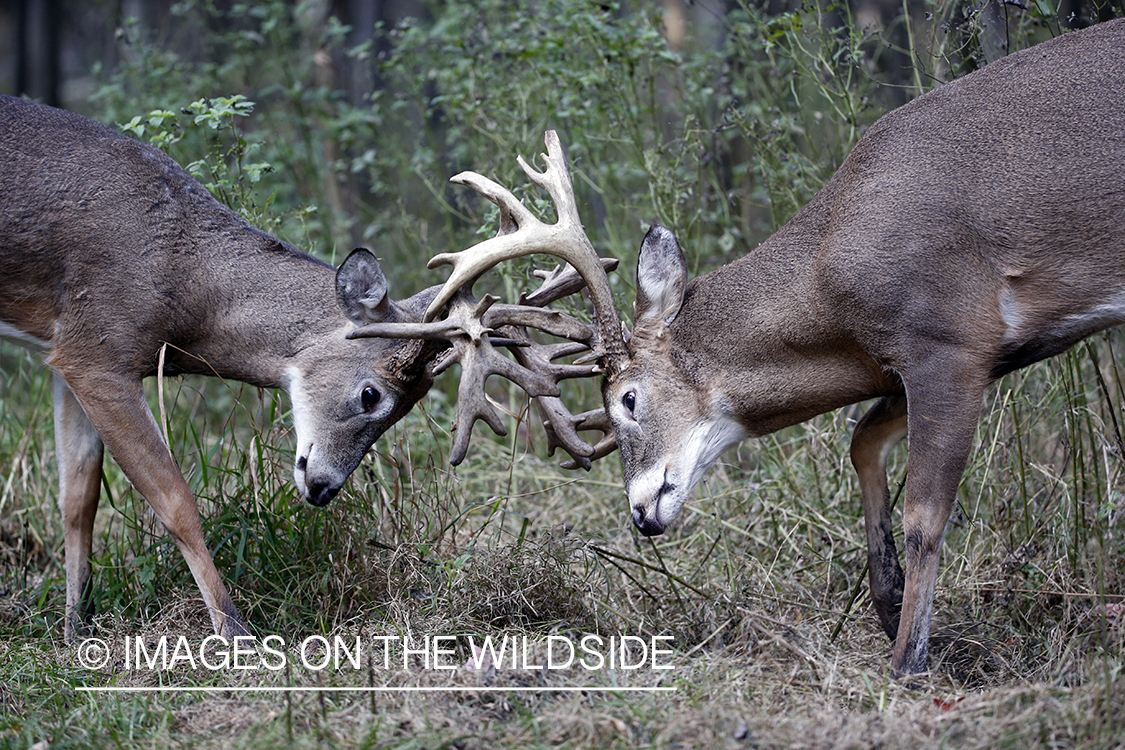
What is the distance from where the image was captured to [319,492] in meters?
5.22

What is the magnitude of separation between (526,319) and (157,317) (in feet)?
5.73

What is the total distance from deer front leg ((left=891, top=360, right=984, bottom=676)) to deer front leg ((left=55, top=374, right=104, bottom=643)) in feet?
12.5

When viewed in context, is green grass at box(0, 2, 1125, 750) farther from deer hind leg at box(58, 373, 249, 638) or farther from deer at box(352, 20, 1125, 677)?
deer at box(352, 20, 1125, 677)

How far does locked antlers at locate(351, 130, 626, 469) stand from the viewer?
4.84 meters

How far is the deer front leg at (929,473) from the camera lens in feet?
14.4

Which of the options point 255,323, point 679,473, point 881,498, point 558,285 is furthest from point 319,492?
point 881,498

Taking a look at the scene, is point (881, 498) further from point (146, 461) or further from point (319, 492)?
point (146, 461)

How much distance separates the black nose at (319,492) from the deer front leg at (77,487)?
1220 millimetres

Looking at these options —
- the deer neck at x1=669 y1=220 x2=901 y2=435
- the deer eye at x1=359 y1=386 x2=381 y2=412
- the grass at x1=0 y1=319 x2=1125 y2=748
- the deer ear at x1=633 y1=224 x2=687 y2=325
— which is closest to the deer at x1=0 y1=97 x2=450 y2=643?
the deer eye at x1=359 y1=386 x2=381 y2=412

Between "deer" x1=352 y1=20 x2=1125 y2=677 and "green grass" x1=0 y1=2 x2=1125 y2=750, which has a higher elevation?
"deer" x1=352 y1=20 x2=1125 y2=677

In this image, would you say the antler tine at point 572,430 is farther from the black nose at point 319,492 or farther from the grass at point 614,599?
the black nose at point 319,492

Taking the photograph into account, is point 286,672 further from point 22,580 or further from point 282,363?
point 22,580

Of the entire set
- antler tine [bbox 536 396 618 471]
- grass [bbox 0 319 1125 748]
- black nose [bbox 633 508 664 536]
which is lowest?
grass [bbox 0 319 1125 748]

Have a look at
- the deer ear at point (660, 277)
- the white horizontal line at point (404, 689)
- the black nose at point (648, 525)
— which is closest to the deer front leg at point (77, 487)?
the white horizontal line at point (404, 689)
